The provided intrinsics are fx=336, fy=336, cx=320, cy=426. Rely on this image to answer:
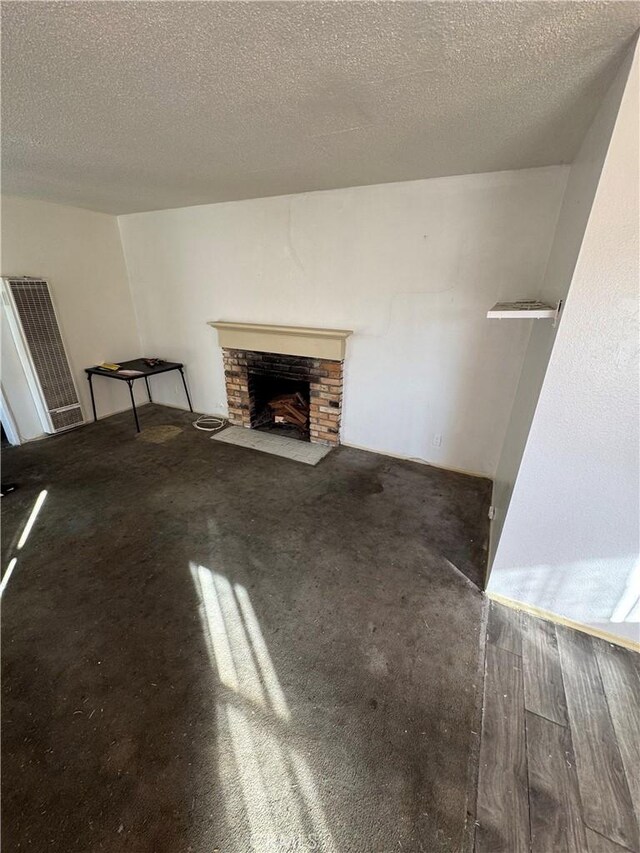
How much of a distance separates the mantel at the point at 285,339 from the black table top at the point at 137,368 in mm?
733

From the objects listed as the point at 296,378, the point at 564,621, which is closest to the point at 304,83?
the point at 296,378

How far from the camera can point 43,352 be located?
10.4 ft

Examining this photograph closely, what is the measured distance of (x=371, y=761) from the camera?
113cm

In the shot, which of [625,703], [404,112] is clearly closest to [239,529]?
[625,703]

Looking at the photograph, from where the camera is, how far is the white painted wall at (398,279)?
2.26 meters

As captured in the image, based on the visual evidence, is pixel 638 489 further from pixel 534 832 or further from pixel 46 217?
pixel 46 217

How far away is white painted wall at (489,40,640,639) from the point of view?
1129 mm

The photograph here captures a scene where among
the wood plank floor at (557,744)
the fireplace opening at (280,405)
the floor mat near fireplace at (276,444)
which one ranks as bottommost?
the wood plank floor at (557,744)

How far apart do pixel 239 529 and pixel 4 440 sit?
2.84 metres

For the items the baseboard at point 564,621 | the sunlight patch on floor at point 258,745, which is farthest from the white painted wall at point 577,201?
the sunlight patch on floor at point 258,745

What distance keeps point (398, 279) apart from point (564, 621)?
93.4 inches

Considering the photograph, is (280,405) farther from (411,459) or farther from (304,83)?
(304,83)

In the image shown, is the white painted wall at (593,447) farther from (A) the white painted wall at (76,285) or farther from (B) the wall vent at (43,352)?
(A) the white painted wall at (76,285)

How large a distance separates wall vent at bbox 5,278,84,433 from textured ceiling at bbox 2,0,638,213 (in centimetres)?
121
